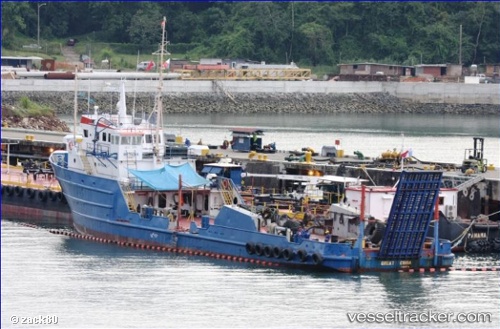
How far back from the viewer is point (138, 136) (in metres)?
52.5

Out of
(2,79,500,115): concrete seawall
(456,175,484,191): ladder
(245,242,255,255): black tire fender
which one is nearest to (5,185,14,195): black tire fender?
(245,242,255,255): black tire fender

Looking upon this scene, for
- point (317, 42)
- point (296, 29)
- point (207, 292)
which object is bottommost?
point (207, 292)

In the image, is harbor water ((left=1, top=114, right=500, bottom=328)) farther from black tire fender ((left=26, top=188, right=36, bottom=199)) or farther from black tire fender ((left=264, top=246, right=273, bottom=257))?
black tire fender ((left=26, top=188, right=36, bottom=199))

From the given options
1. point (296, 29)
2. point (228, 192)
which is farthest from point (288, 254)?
point (296, 29)

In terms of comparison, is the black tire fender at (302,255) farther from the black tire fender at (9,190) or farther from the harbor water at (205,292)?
the black tire fender at (9,190)

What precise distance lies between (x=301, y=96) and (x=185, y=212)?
68.1 m

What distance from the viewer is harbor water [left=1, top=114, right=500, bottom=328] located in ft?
132

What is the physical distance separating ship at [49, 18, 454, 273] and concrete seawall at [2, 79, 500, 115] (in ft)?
178

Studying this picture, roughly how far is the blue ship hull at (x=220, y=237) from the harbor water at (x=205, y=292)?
1.21 feet

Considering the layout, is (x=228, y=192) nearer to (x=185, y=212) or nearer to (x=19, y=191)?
(x=185, y=212)

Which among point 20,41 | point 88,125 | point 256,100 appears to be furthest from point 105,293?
point 20,41

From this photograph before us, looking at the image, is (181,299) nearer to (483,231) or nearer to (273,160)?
(483,231)

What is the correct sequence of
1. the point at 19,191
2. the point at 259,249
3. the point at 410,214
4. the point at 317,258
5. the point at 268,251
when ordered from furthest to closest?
the point at 19,191
the point at 259,249
the point at 268,251
the point at 410,214
the point at 317,258

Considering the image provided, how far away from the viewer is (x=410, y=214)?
4609 cm
